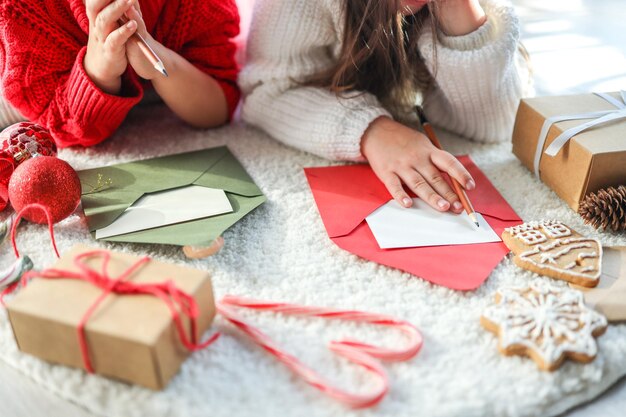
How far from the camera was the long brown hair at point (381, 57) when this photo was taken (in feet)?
2.45

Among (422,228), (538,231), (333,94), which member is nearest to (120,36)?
(333,94)

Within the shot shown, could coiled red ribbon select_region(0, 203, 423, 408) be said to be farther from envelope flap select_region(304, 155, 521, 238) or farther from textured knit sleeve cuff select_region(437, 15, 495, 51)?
textured knit sleeve cuff select_region(437, 15, 495, 51)

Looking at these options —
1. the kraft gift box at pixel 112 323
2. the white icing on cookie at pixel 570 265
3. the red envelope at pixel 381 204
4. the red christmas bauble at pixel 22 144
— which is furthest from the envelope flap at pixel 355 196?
the red christmas bauble at pixel 22 144

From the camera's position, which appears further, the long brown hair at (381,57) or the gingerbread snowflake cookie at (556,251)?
the long brown hair at (381,57)

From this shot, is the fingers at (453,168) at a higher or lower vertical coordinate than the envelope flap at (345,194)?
higher

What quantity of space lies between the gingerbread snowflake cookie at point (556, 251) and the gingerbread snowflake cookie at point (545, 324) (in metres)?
0.04

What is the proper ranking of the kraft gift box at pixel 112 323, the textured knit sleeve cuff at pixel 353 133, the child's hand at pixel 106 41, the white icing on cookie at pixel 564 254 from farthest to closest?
1. the textured knit sleeve cuff at pixel 353 133
2. the child's hand at pixel 106 41
3. the white icing on cookie at pixel 564 254
4. the kraft gift box at pixel 112 323

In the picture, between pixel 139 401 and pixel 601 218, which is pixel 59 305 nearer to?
pixel 139 401

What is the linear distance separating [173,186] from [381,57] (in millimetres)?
336

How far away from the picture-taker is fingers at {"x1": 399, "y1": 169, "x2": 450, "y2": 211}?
67 cm

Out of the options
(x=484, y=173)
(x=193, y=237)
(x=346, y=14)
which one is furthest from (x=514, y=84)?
(x=193, y=237)

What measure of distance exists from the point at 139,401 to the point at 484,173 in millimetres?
521

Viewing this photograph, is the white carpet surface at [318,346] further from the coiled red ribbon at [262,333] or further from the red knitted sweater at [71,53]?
the red knitted sweater at [71,53]

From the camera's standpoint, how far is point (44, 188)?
24.1 inches
